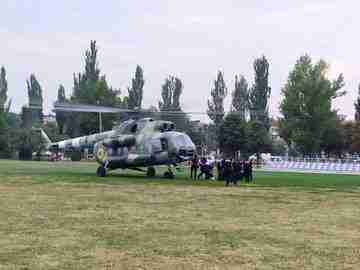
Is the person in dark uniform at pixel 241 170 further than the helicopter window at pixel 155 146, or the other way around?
the helicopter window at pixel 155 146

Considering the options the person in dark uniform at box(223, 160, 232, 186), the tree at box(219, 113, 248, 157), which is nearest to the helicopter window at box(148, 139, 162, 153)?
the person in dark uniform at box(223, 160, 232, 186)

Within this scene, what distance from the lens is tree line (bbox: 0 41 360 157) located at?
59719 mm

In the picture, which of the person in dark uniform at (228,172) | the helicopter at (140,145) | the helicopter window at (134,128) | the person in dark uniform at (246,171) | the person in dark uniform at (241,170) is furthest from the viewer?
the helicopter window at (134,128)

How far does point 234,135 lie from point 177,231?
5636 cm

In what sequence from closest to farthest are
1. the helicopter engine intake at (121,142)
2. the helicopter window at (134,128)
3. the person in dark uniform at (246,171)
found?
the person in dark uniform at (246,171)
the helicopter engine intake at (121,142)
the helicopter window at (134,128)

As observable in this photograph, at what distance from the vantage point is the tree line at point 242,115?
59.7 m

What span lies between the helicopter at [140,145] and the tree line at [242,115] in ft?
27.8

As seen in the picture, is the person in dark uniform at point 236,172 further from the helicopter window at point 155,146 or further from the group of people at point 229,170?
the helicopter window at point 155,146

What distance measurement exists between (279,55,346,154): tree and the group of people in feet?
90.5

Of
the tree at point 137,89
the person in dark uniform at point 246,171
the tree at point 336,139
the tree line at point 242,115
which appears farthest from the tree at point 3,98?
the person in dark uniform at point 246,171

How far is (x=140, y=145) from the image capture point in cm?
3155

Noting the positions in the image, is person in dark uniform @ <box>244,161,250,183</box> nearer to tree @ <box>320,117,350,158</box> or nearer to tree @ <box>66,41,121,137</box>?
tree @ <box>320,117,350,158</box>

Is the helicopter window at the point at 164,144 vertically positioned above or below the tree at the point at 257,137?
below

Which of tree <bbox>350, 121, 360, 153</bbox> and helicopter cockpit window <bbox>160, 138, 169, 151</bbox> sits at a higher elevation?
tree <bbox>350, 121, 360, 153</bbox>
